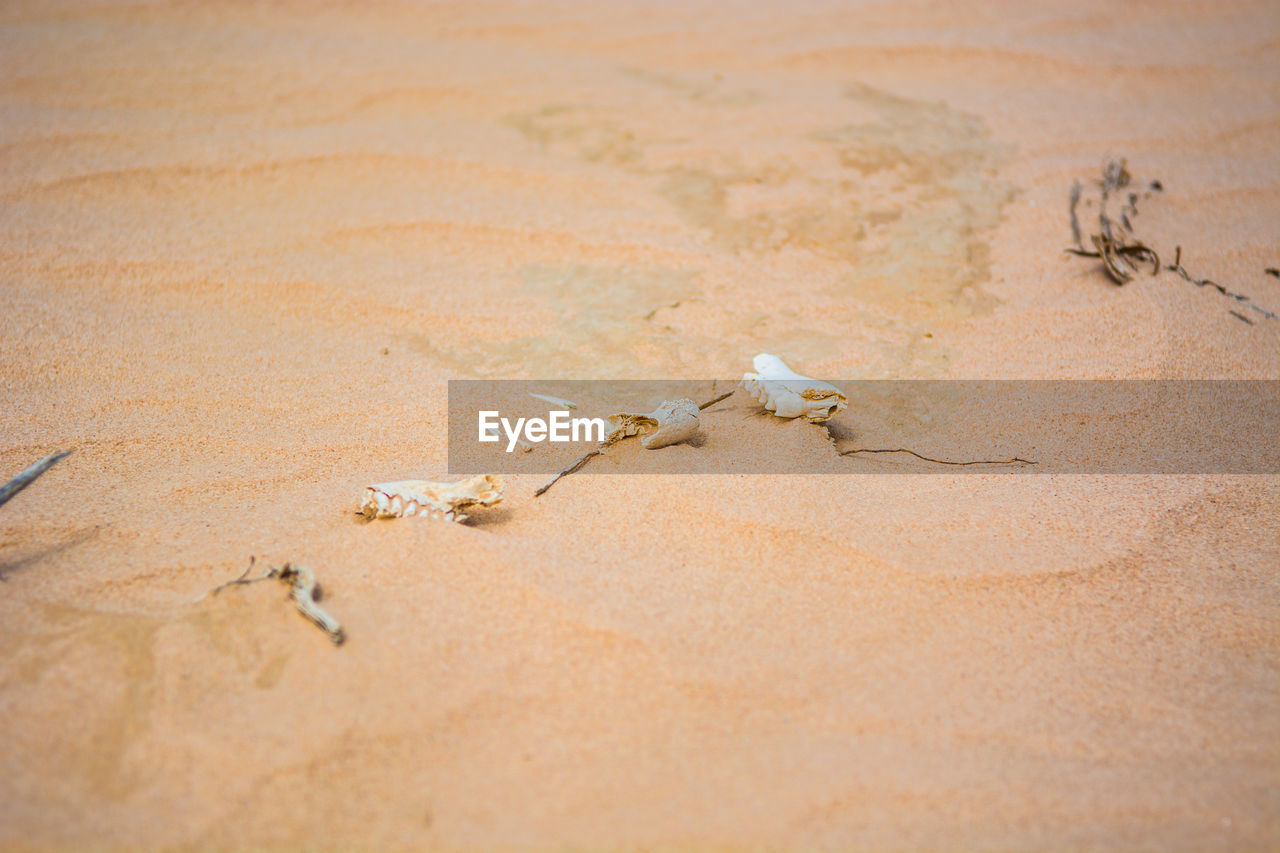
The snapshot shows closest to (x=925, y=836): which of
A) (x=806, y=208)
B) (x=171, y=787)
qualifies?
(x=171, y=787)

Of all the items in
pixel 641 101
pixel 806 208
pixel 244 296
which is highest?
pixel 641 101

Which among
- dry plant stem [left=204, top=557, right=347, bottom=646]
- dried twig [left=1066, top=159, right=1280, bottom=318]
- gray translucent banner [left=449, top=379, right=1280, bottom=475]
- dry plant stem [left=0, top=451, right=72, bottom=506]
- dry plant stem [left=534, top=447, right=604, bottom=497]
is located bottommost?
dry plant stem [left=204, top=557, right=347, bottom=646]

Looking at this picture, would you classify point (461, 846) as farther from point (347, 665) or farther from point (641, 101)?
point (641, 101)

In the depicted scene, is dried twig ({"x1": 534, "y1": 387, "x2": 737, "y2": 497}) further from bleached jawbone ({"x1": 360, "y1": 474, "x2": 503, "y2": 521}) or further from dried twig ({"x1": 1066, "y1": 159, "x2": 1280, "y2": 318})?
dried twig ({"x1": 1066, "y1": 159, "x2": 1280, "y2": 318})

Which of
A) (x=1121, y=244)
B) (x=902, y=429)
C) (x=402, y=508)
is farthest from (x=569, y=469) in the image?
(x=1121, y=244)

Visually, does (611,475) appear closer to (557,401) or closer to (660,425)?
(660,425)

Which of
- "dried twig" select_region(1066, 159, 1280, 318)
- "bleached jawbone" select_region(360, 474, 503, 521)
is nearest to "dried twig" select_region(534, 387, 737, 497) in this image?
"bleached jawbone" select_region(360, 474, 503, 521)

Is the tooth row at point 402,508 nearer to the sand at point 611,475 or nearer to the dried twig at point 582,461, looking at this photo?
the sand at point 611,475
